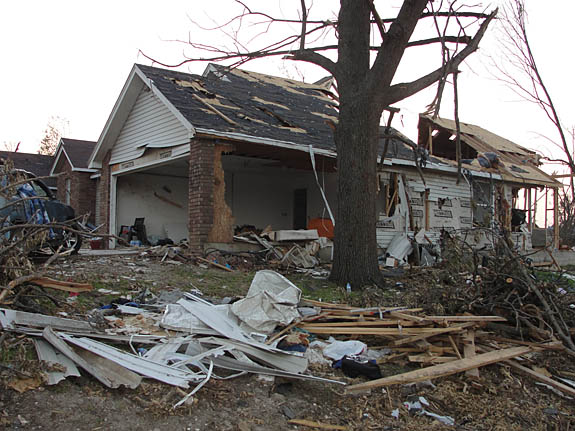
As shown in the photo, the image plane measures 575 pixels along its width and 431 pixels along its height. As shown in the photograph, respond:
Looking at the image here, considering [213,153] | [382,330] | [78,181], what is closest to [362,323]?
[382,330]

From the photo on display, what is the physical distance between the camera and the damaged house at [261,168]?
11719 millimetres

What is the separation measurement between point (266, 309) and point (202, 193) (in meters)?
6.32

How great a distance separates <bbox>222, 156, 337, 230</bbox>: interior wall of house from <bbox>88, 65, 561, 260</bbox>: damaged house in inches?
1.5

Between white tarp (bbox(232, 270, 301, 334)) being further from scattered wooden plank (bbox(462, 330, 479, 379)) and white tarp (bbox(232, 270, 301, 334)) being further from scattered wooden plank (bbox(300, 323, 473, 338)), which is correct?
scattered wooden plank (bbox(462, 330, 479, 379))

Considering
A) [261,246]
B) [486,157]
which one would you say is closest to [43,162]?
[261,246]

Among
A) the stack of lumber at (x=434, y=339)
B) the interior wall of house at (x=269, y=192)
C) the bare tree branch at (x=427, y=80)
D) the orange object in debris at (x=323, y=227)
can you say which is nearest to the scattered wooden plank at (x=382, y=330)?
the stack of lumber at (x=434, y=339)

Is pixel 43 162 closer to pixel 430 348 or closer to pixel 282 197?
pixel 282 197

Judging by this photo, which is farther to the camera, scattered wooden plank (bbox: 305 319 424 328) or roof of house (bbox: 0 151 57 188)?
roof of house (bbox: 0 151 57 188)

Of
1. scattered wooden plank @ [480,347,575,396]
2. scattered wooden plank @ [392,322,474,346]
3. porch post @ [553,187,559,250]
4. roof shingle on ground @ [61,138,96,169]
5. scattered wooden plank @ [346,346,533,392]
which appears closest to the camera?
scattered wooden plank @ [346,346,533,392]

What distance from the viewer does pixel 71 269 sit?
8.43 m

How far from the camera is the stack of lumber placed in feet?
17.1

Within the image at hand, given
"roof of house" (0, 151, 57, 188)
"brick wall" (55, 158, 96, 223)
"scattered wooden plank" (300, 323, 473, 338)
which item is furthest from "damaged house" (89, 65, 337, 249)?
"roof of house" (0, 151, 57, 188)

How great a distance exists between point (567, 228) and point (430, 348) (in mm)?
30913

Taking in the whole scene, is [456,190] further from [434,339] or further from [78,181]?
[78,181]
